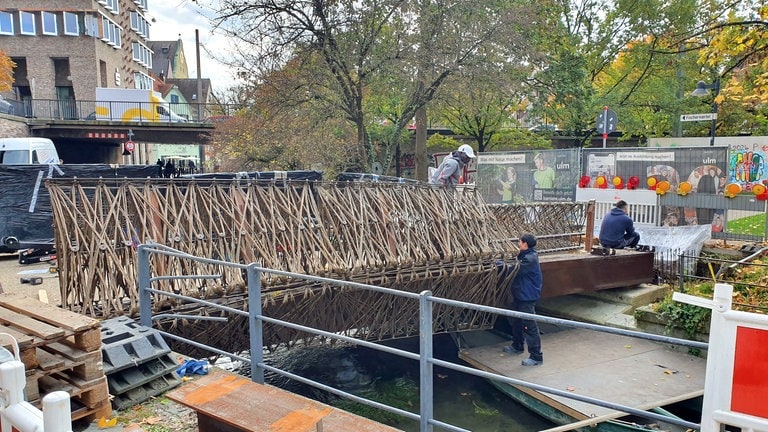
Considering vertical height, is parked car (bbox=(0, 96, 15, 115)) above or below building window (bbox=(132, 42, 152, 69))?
below

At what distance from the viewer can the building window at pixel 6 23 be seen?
129ft

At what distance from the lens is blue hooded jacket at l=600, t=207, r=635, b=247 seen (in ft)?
37.8

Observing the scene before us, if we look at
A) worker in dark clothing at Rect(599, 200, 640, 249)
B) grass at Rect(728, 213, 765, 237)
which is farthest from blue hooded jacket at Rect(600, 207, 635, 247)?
grass at Rect(728, 213, 765, 237)

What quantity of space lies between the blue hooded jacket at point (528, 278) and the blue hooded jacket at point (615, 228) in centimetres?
387

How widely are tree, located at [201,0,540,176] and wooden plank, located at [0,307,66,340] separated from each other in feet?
34.6

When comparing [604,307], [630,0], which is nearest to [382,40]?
[604,307]

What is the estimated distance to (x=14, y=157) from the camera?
18.2 metres

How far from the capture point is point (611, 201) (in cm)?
1504

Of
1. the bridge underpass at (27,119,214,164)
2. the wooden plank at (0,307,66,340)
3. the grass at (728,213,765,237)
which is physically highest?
the bridge underpass at (27,119,214,164)

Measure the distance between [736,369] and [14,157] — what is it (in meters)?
21.4

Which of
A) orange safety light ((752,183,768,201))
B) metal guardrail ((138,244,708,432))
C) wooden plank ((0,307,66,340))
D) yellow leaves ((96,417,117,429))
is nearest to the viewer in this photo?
metal guardrail ((138,244,708,432))

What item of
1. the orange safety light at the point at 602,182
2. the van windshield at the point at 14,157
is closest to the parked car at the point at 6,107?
the van windshield at the point at 14,157

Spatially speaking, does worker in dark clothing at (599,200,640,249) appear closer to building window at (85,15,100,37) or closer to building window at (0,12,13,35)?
building window at (85,15,100,37)

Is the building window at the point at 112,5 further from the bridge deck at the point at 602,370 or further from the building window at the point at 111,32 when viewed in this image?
the bridge deck at the point at 602,370
